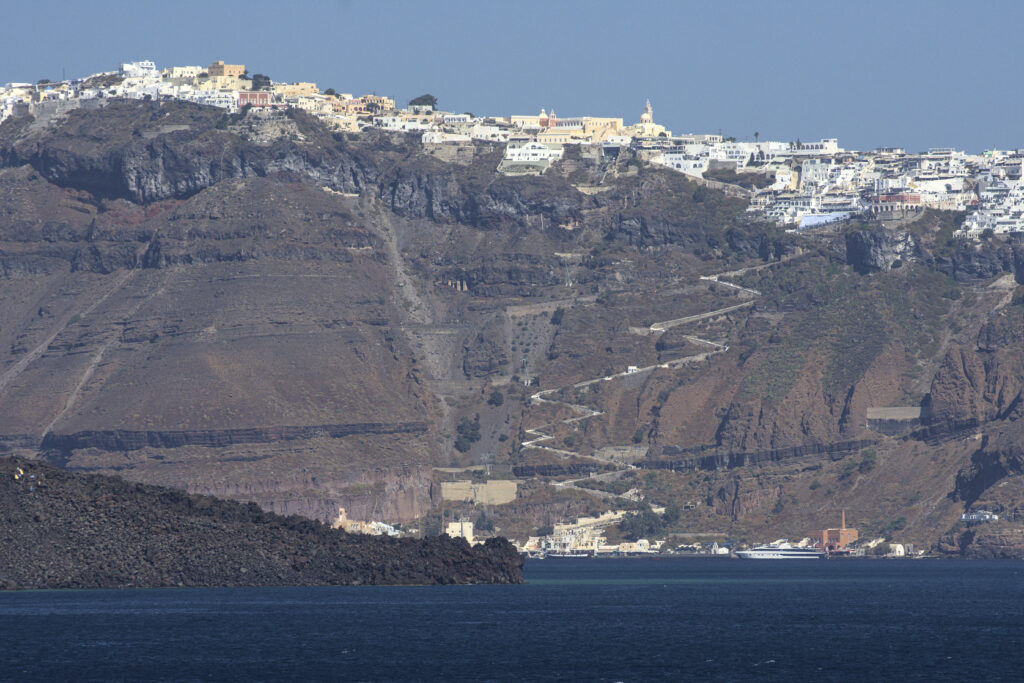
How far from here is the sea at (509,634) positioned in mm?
107875

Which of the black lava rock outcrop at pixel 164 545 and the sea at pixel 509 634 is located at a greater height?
the black lava rock outcrop at pixel 164 545

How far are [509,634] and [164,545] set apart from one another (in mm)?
33164

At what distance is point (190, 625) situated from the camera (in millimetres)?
127688

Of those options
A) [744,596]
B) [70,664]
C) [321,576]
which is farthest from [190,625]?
[744,596]

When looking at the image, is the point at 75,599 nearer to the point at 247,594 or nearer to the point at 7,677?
the point at 247,594

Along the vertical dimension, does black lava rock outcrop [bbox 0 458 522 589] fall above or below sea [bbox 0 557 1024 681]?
above

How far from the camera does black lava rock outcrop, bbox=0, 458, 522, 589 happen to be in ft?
482

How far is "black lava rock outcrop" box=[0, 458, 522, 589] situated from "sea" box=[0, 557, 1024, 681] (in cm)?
143

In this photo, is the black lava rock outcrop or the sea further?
the black lava rock outcrop

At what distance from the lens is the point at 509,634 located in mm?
124938

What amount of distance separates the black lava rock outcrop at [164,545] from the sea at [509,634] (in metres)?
1.43

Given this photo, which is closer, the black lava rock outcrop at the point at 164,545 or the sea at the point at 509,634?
the sea at the point at 509,634

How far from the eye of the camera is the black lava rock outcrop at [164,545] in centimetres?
14688

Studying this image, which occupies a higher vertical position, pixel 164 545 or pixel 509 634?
pixel 164 545
